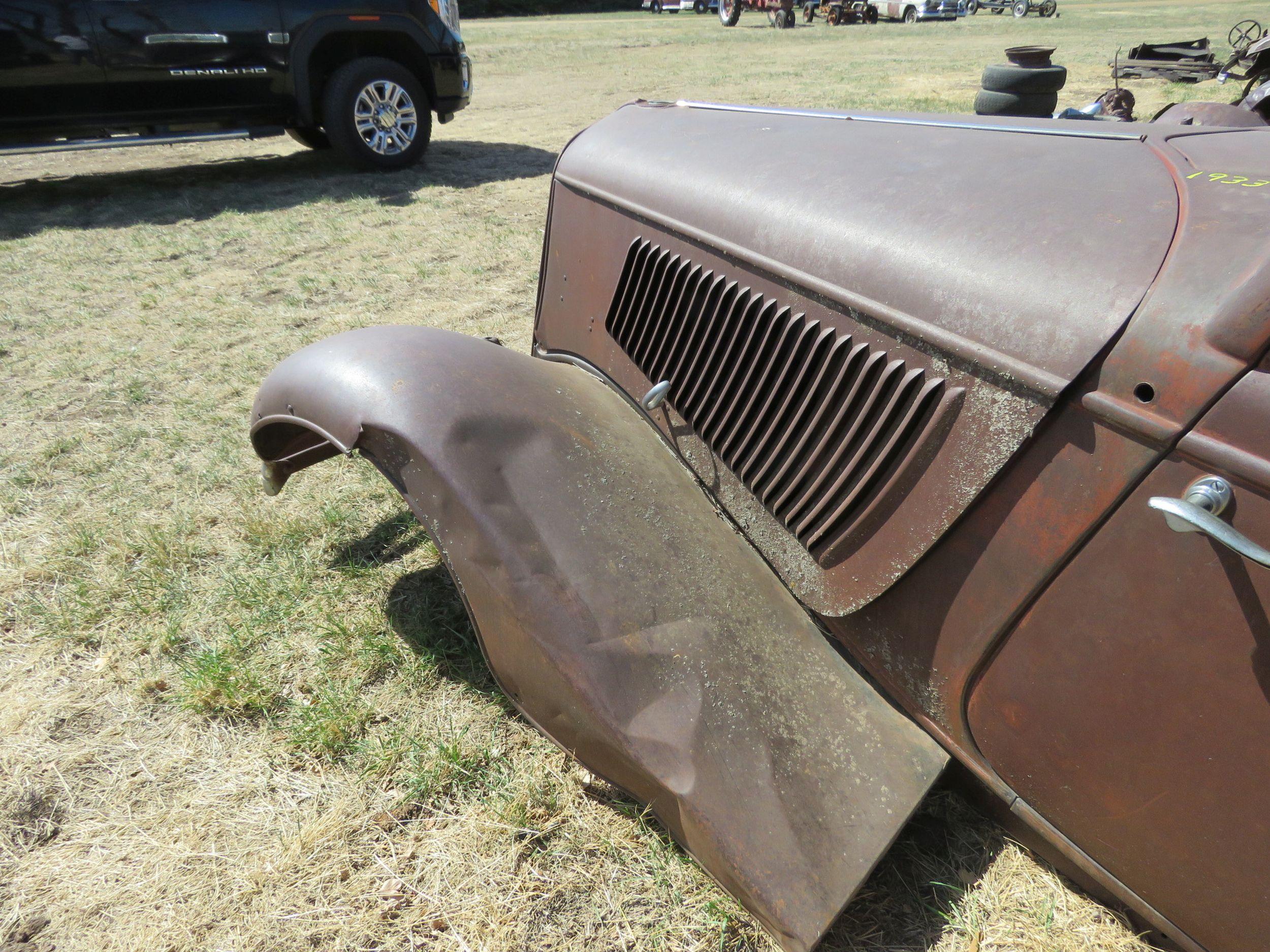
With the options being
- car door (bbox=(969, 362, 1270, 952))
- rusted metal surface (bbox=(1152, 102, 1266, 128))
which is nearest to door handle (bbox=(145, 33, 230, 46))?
rusted metal surface (bbox=(1152, 102, 1266, 128))

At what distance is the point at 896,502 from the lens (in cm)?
145

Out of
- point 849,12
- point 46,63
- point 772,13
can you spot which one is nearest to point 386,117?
point 46,63

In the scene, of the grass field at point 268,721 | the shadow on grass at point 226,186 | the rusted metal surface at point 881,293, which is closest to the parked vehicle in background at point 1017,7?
the shadow on grass at point 226,186

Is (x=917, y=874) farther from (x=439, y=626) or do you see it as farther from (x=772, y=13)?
(x=772, y=13)

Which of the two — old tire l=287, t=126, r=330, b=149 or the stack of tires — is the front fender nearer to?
the stack of tires

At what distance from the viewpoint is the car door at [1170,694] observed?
1.02 meters

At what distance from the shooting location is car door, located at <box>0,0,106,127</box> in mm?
6082

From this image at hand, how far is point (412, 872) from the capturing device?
1.80 meters

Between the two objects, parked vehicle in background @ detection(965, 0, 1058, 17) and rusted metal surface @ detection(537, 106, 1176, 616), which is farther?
parked vehicle in background @ detection(965, 0, 1058, 17)

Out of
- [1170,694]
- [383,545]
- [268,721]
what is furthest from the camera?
[383,545]

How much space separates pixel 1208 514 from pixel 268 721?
2.22 metres

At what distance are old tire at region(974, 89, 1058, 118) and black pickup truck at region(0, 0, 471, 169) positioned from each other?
21.2 ft

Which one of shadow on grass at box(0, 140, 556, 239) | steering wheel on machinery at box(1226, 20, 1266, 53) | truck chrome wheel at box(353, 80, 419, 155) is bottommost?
shadow on grass at box(0, 140, 556, 239)

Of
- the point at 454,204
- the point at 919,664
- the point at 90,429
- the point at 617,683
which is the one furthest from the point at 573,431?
the point at 454,204
